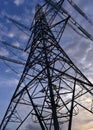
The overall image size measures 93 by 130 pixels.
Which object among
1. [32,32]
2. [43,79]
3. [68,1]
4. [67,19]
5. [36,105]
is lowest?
[36,105]

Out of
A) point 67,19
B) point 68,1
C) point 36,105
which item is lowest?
point 36,105

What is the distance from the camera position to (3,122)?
17828 millimetres

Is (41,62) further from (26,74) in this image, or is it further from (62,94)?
(62,94)

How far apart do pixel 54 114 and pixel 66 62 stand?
4.01 metres

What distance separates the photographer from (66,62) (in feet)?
61.1

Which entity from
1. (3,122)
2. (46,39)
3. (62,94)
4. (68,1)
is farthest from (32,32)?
(3,122)

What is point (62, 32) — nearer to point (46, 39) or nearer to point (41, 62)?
point (46, 39)

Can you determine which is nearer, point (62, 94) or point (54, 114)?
point (54, 114)

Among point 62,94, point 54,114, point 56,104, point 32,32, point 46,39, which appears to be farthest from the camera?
point 32,32

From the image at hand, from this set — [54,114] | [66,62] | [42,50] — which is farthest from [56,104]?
[42,50]

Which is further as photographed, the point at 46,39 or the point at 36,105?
the point at 46,39

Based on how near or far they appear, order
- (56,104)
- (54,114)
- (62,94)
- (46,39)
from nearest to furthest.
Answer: (54,114) → (56,104) → (62,94) → (46,39)

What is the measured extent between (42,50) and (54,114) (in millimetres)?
5207

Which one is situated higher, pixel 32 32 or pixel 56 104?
pixel 32 32
